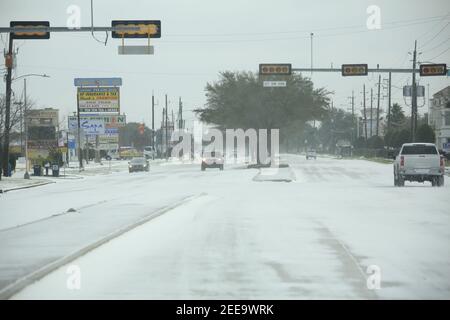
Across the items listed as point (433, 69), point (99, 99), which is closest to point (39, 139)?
point (99, 99)

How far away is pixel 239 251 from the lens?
14.5m

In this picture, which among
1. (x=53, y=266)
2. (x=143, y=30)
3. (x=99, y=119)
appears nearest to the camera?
(x=53, y=266)

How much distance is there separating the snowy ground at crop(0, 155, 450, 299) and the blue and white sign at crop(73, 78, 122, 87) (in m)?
57.7

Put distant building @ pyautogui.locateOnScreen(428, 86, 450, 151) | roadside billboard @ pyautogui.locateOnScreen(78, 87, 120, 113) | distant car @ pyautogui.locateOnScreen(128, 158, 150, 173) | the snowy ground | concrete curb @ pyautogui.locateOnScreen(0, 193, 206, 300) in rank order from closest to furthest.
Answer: concrete curb @ pyautogui.locateOnScreen(0, 193, 206, 300) → the snowy ground → distant car @ pyautogui.locateOnScreen(128, 158, 150, 173) → roadside billboard @ pyautogui.locateOnScreen(78, 87, 120, 113) → distant building @ pyautogui.locateOnScreen(428, 86, 450, 151)

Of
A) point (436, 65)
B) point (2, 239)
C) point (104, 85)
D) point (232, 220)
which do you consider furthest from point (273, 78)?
point (2, 239)

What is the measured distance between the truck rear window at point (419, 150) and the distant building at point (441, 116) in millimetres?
79980

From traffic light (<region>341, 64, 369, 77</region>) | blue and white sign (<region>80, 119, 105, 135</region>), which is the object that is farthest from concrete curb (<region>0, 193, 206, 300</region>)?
blue and white sign (<region>80, 119, 105, 135</region>)

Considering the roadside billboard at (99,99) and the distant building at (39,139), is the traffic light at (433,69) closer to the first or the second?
the distant building at (39,139)

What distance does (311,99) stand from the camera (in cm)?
8456

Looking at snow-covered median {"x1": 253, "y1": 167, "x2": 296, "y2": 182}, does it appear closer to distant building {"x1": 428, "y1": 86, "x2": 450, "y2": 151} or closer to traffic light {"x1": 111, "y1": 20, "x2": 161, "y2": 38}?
traffic light {"x1": 111, "y1": 20, "x2": 161, "y2": 38}

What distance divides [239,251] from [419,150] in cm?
2764

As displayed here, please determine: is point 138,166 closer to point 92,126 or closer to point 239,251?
point 92,126

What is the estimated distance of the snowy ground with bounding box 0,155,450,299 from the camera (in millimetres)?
10461

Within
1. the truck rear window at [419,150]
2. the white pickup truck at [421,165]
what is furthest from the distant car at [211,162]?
the white pickup truck at [421,165]
